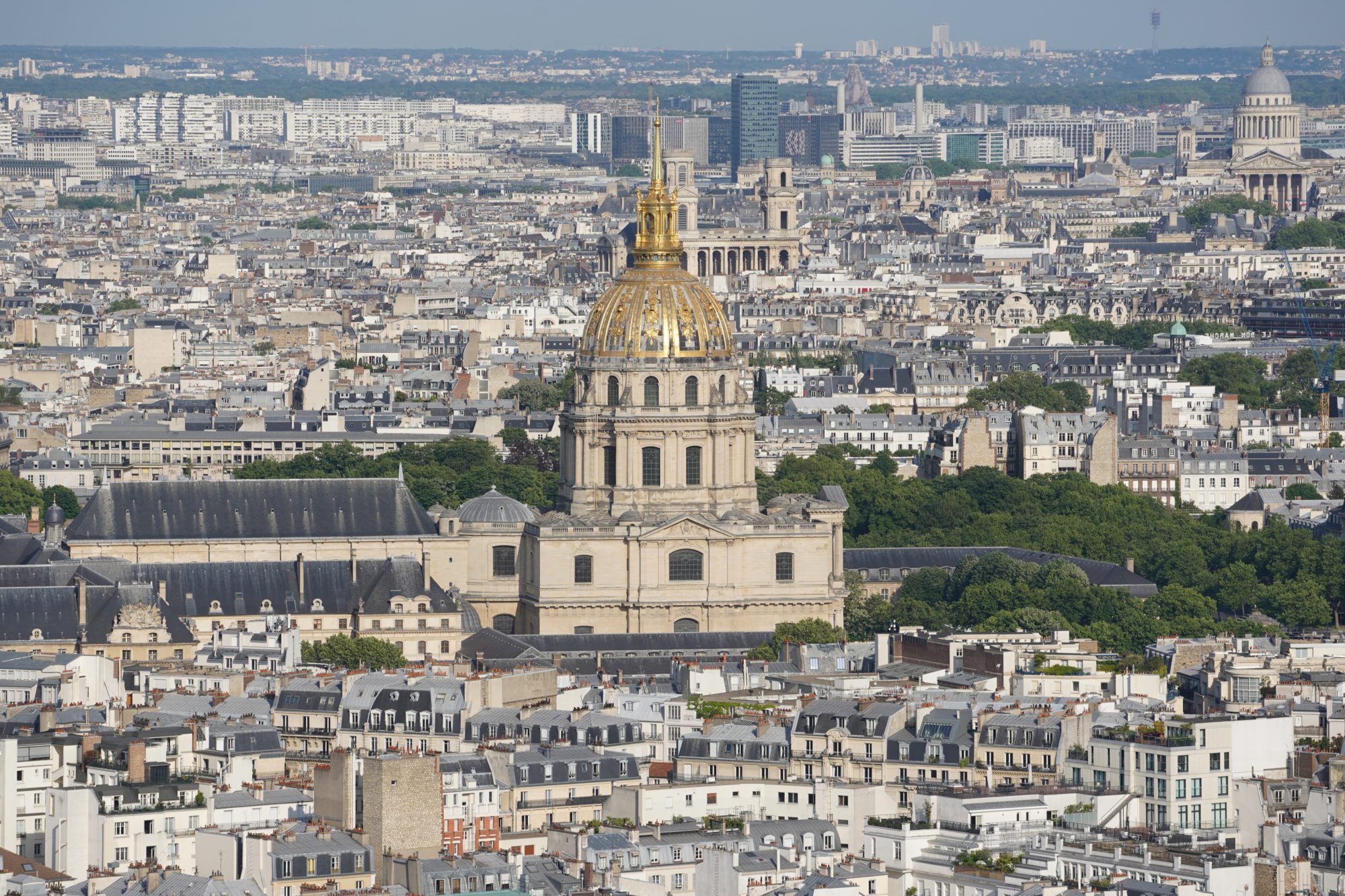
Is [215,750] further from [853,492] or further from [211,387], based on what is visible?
[211,387]

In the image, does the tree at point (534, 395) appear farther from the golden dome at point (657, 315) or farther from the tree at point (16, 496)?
the golden dome at point (657, 315)

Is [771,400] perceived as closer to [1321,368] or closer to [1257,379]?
[1257,379]

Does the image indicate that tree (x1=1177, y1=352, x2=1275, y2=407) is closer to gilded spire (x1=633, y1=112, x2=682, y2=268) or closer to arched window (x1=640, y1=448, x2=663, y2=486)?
gilded spire (x1=633, y1=112, x2=682, y2=268)

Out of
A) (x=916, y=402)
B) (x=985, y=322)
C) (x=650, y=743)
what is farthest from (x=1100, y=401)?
(x=650, y=743)

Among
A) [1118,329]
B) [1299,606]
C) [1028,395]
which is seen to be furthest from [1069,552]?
[1118,329]

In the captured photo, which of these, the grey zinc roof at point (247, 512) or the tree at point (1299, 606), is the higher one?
the grey zinc roof at point (247, 512)

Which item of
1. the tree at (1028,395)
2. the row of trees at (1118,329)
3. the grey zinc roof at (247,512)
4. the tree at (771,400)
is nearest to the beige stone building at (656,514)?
the grey zinc roof at (247,512)

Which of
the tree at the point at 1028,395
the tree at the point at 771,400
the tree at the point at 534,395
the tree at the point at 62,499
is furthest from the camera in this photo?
the tree at the point at 771,400
